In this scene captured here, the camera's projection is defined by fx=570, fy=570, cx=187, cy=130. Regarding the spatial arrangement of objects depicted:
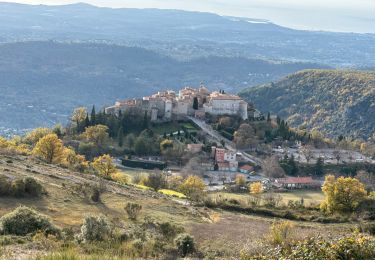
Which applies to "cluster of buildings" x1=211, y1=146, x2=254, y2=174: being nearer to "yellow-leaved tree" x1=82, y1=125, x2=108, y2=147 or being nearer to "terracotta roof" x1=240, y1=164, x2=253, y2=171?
"terracotta roof" x1=240, y1=164, x2=253, y2=171

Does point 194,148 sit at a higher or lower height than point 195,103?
lower

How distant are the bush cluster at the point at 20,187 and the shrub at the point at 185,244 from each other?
502 inches

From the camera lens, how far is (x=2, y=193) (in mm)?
28312

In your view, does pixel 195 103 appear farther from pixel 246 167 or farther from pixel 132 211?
pixel 132 211

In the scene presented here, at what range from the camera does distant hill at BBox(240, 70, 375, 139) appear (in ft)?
537

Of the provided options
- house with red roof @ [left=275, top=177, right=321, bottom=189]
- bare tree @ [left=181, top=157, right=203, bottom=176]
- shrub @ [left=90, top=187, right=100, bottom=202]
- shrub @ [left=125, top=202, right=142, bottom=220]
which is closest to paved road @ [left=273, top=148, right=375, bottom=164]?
house with red roof @ [left=275, top=177, right=321, bottom=189]

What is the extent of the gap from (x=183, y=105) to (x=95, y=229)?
71.4 m

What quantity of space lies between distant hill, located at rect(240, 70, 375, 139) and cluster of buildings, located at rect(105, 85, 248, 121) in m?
72.0

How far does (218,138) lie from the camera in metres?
84.8

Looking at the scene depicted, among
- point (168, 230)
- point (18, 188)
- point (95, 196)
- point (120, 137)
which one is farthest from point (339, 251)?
point (120, 137)

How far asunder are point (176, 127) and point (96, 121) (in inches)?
479

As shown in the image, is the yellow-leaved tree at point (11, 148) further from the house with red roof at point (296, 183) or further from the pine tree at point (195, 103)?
the pine tree at point (195, 103)

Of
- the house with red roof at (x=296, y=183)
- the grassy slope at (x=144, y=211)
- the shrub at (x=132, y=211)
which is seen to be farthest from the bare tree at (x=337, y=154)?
the shrub at (x=132, y=211)

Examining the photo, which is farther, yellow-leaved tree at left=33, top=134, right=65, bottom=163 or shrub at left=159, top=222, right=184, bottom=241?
yellow-leaved tree at left=33, top=134, right=65, bottom=163
